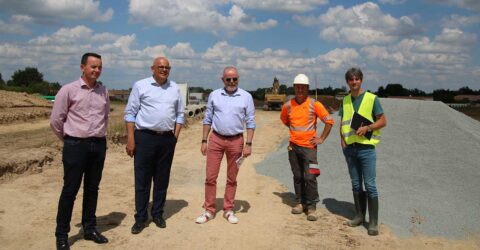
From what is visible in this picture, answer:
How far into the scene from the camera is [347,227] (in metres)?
5.23

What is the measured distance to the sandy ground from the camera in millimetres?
4617

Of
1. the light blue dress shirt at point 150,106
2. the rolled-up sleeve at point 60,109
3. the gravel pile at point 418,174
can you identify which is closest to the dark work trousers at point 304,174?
the gravel pile at point 418,174

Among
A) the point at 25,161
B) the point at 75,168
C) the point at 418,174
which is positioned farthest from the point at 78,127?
the point at 418,174

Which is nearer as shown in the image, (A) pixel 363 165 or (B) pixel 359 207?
(A) pixel 363 165

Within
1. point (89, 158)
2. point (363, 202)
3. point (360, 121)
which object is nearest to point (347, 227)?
point (363, 202)

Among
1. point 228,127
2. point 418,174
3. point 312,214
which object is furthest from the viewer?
point 418,174

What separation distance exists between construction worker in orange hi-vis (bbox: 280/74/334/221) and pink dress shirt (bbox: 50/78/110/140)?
2.42 m

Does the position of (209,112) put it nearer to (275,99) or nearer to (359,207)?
(359,207)

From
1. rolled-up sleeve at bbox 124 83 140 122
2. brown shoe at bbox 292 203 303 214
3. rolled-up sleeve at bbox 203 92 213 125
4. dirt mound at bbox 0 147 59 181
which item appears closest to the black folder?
brown shoe at bbox 292 203 303 214

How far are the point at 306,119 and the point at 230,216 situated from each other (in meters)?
1.55

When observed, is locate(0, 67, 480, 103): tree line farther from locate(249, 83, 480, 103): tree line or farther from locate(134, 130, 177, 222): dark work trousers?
locate(134, 130, 177, 222): dark work trousers

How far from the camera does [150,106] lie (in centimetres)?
469

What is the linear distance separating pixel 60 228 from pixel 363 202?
3.41 metres

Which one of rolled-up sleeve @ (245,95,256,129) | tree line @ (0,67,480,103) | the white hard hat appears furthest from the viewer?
tree line @ (0,67,480,103)
